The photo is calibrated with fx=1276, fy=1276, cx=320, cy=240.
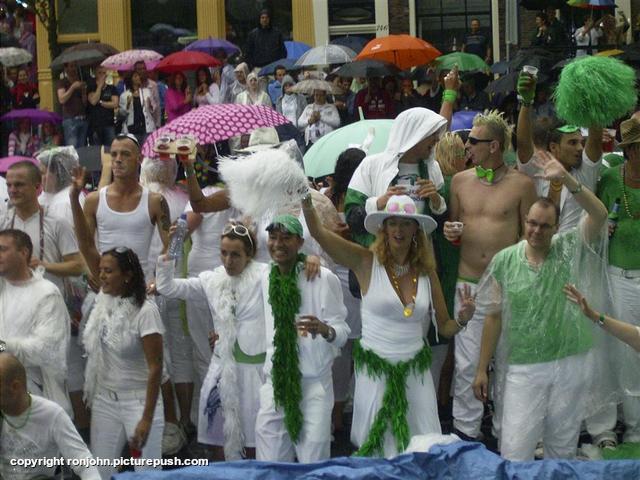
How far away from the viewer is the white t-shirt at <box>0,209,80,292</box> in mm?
7766

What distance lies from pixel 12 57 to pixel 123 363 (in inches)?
503

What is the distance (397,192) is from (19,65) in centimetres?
1306

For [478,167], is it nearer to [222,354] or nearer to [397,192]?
[397,192]

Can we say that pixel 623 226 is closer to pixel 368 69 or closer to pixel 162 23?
pixel 368 69

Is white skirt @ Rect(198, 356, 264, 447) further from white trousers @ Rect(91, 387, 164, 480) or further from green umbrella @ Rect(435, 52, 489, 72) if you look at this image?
green umbrella @ Rect(435, 52, 489, 72)

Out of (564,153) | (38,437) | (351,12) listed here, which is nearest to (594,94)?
(564,153)

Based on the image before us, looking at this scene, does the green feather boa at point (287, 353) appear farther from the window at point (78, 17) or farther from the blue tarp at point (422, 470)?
the window at point (78, 17)

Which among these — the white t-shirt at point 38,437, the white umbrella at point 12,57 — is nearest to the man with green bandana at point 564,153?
the white t-shirt at point 38,437

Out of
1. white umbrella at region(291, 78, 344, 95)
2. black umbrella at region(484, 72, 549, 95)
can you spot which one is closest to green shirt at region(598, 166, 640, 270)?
black umbrella at region(484, 72, 549, 95)

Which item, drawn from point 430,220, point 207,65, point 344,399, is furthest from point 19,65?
point 430,220

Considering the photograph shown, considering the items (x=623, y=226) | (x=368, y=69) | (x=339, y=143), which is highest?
(x=368, y=69)

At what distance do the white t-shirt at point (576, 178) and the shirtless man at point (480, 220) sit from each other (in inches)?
7.2

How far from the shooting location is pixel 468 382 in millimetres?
7684

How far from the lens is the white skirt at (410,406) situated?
6496 mm
